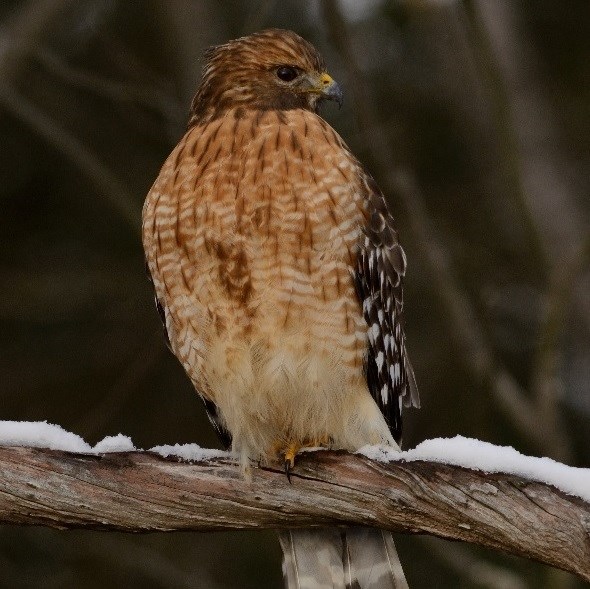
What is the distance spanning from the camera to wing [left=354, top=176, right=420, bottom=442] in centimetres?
525

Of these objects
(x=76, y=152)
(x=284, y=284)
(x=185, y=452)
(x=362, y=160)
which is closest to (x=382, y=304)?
(x=284, y=284)

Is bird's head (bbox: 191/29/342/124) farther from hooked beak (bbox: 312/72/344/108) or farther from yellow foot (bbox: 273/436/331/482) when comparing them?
yellow foot (bbox: 273/436/331/482)

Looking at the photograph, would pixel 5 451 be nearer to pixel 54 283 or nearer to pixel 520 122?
pixel 54 283

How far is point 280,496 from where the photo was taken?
15.4 ft

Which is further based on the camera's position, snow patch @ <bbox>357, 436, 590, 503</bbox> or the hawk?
the hawk

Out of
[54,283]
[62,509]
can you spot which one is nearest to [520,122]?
[54,283]

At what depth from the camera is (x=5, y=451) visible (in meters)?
4.54

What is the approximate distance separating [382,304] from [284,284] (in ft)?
1.75

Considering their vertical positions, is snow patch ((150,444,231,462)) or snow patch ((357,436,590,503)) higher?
snow patch ((150,444,231,462))

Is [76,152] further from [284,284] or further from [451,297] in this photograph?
[284,284]

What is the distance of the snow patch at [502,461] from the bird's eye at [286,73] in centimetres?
171

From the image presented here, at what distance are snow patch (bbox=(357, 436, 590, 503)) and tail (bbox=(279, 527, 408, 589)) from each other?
0.81 meters

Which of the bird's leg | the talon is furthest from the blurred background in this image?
the talon

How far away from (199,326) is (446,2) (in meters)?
2.97
